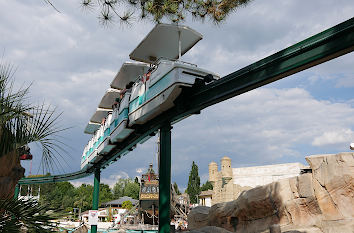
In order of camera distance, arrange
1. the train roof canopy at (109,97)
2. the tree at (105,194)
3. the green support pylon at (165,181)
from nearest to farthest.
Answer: the green support pylon at (165,181) < the train roof canopy at (109,97) < the tree at (105,194)

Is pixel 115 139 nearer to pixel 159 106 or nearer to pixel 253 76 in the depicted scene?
pixel 159 106

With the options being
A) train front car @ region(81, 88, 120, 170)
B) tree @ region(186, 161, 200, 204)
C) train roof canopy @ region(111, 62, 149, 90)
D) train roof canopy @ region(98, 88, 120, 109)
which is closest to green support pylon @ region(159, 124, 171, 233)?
train roof canopy @ region(111, 62, 149, 90)

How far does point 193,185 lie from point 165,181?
63869 mm

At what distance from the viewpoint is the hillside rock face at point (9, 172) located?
314 cm

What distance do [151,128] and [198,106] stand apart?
276cm

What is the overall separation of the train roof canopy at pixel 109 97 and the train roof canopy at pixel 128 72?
981 millimetres

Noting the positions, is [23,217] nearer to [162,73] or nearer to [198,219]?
[162,73]

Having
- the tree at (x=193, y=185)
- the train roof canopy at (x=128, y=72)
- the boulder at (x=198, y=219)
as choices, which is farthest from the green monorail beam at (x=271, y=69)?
the tree at (x=193, y=185)

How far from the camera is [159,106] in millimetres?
8688

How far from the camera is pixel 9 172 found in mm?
3244

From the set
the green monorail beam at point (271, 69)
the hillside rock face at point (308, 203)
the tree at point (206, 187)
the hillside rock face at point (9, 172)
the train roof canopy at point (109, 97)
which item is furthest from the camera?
the tree at point (206, 187)

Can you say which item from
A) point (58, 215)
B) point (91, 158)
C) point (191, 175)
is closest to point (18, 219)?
point (58, 215)

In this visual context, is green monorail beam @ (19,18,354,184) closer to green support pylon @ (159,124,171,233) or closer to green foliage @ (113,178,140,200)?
green support pylon @ (159,124,171,233)

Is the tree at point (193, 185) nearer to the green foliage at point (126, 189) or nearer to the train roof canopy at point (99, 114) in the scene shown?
the green foliage at point (126, 189)
